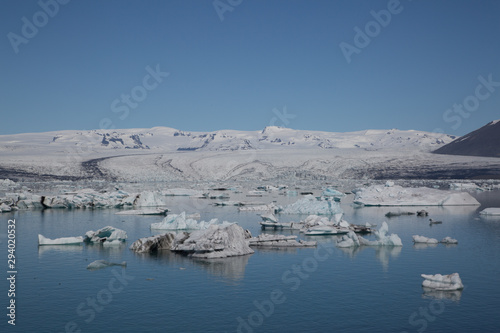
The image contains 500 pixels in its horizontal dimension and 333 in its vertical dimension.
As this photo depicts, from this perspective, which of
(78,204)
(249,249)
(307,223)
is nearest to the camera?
(249,249)

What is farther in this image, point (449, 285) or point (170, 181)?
point (170, 181)

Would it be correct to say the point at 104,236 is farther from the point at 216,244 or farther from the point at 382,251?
the point at 382,251

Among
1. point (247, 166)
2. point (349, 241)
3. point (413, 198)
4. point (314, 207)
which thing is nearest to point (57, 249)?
point (349, 241)

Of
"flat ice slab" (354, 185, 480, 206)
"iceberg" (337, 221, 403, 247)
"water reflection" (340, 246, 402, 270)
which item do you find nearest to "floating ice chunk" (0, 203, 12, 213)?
"iceberg" (337, 221, 403, 247)

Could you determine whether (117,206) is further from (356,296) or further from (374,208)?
(356,296)

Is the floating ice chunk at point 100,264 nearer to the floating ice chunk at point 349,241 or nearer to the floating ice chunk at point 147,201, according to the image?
the floating ice chunk at point 349,241

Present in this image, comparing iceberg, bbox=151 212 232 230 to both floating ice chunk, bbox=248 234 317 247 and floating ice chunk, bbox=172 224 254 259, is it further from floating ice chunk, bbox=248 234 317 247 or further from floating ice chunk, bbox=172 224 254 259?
floating ice chunk, bbox=172 224 254 259

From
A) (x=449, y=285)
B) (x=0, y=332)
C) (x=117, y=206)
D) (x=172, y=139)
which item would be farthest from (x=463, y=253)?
(x=172, y=139)
